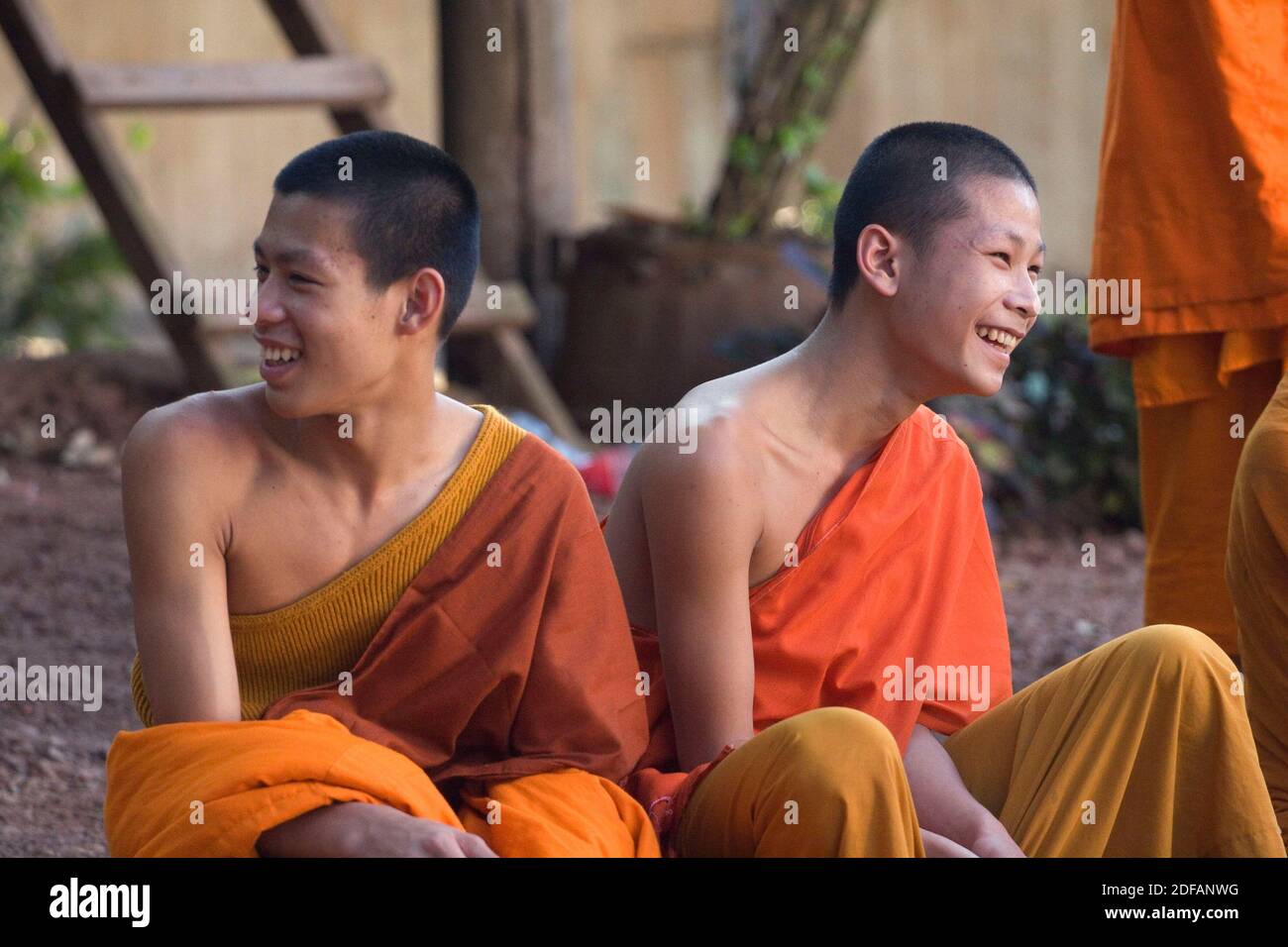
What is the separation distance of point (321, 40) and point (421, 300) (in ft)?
13.2

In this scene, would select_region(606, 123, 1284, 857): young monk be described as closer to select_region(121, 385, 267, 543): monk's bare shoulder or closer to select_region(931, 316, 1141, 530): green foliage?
select_region(121, 385, 267, 543): monk's bare shoulder

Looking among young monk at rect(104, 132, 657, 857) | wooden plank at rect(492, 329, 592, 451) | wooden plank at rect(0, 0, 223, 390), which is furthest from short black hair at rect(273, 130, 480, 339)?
wooden plank at rect(492, 329, 592, 451)

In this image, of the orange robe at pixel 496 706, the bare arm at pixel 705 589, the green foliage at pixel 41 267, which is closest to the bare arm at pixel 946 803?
the bare arm at pixel 705 589

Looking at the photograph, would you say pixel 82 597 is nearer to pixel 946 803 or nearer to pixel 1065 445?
pixel 946 803

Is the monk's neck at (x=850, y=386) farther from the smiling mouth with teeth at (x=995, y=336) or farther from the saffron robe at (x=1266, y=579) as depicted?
the saffron robe at (x=1266, y=579)

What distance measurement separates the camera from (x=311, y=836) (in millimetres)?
2049

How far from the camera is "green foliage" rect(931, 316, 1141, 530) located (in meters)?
6.04

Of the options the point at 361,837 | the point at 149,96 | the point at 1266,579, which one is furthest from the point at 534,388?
the point at 361,837

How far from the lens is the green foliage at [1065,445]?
19.8ft

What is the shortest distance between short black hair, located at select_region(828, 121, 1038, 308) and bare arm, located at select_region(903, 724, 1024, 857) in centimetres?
70

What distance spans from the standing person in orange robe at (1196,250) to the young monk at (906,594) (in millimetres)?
782

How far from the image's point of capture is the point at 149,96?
5.54 meters
